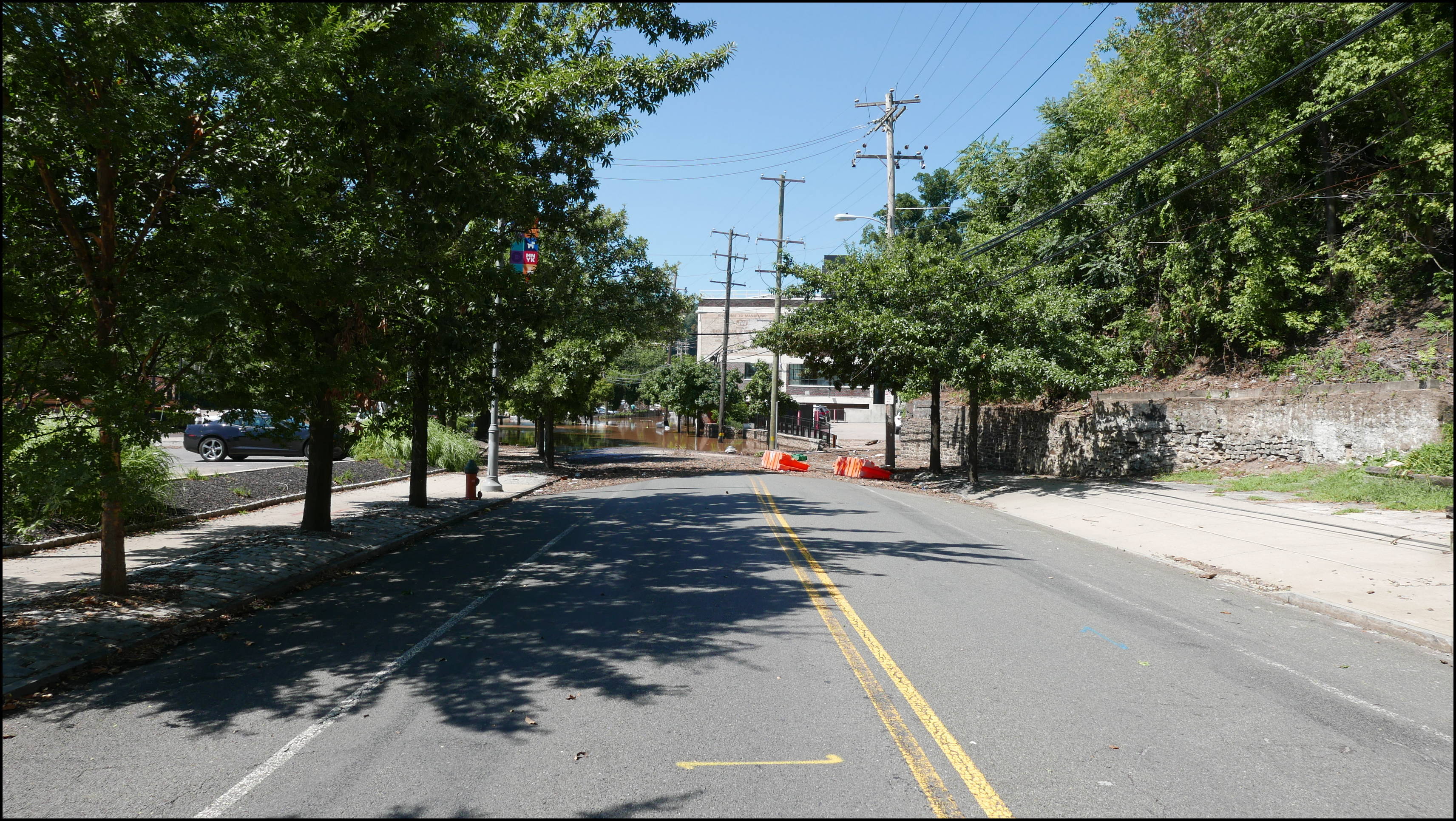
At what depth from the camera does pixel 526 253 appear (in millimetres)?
16938

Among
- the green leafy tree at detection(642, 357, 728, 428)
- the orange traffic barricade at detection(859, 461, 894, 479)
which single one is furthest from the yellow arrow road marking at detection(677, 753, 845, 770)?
the green leafy tree at detection(642, 357, 728, 428)

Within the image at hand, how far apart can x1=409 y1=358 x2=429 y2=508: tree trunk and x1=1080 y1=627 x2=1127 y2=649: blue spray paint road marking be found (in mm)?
9709

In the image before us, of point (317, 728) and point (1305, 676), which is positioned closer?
point (317, 728)

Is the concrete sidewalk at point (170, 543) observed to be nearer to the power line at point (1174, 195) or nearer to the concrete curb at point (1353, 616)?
the concrete curb at point (1353, 616)

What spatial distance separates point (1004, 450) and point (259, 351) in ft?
81.9

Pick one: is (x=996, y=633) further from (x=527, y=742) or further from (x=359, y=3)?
(x=359, y=3)

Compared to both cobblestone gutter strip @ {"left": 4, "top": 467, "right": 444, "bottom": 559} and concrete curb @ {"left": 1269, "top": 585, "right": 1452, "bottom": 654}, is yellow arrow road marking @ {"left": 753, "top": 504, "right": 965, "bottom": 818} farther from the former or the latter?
cobblestone gutter strip @ {"left": 4, "top": 467, "right": 444, "bottom": 559}

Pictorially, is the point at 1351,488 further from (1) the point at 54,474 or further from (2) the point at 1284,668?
(1) the point at 54,474

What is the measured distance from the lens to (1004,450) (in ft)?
93.9

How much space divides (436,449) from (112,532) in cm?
1758

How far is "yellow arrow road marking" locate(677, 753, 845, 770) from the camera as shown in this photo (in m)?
4.22

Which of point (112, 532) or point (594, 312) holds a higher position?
point (594, 312)

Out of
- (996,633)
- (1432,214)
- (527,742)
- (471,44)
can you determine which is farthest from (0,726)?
(1432,214)

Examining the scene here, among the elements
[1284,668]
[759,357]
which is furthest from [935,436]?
[759,357]
